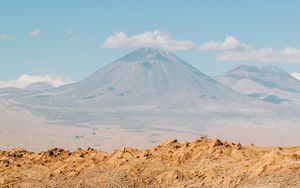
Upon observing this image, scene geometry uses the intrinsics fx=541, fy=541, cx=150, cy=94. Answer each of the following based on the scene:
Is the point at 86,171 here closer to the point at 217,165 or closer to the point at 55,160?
the point at 55,160

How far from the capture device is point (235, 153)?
38.4 meters

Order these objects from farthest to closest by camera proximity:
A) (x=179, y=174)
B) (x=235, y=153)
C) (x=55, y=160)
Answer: (x=55, y=160)
(x=235, y=153)
(x=179, y=174)

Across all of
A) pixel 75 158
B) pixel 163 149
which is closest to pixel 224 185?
pixel 163 149

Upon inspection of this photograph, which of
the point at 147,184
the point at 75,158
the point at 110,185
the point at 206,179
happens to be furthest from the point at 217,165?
the point at 75,158

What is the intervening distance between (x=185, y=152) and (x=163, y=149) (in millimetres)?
3172

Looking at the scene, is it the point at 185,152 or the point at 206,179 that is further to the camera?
the point at 185,152

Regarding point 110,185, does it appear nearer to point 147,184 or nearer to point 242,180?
point 147,184

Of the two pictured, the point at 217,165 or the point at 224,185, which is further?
the point at 217,165

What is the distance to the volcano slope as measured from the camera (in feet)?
109

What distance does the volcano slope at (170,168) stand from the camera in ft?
109

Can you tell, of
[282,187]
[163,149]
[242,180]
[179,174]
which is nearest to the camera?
[282,187]

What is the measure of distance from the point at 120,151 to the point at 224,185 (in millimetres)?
11185

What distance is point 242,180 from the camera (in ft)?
109

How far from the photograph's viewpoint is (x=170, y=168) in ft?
122
